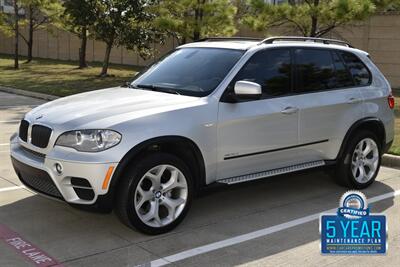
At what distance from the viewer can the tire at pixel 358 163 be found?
6.24 m

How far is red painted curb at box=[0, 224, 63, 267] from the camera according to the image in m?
4.16

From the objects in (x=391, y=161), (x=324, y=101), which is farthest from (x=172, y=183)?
(x=391, y=161)

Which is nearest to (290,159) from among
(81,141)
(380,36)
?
(81,141)

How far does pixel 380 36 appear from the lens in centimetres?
1914

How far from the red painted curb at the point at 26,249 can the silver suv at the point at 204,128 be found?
→ 0.44m

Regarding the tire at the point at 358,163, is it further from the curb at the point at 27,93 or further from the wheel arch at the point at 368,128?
the curb at the point at 27,93

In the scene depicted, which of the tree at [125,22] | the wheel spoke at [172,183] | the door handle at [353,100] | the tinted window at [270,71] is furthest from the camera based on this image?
the tree at [125,22]

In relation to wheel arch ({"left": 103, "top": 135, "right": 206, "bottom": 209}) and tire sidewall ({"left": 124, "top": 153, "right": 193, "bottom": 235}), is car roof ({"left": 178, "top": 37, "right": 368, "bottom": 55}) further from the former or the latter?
tire sidewall ({"left": 124, "top": 153, "right": 193, "bottom": 235})

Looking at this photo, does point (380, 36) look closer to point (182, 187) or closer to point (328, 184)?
point (328, 184)

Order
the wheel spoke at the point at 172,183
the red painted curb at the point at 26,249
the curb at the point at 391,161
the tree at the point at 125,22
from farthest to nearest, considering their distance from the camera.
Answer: the tree at the point at 125,22, the curb at the point at 391,161, the wheel spoke at the point at 172,183, the red painted curb at the point at 26,249

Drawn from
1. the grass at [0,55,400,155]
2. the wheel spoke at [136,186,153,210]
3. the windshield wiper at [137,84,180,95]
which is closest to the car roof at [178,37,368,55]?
the windshield wiper at [137,84,180,95]

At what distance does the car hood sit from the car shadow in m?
0.92

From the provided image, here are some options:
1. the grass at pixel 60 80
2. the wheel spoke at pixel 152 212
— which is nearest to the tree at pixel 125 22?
the grass at pixel 60 80

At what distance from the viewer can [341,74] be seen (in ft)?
20.5
